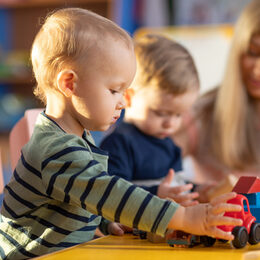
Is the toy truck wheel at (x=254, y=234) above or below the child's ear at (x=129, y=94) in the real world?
below

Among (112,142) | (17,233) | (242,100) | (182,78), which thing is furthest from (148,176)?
(242,100)

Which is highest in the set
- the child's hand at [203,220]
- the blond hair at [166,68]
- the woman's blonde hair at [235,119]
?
the blond hair at [166,68]

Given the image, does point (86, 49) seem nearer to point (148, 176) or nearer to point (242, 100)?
point (148, 176)

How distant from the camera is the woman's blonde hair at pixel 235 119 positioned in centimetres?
172

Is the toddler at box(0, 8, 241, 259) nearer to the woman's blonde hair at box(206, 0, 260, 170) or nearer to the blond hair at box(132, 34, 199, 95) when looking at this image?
the blond hair at box(132, 34, 199, 95)

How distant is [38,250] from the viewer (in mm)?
742

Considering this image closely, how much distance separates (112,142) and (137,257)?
0.57m

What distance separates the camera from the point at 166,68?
3.84 feet

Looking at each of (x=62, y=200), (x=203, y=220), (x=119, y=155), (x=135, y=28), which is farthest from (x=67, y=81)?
(x=135, y=28)

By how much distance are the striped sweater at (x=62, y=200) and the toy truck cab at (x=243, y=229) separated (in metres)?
0.10

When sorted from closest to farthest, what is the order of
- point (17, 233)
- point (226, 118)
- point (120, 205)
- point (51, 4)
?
point (120, 205) < point (17, 233) < point (226, 118) < point (51, 4)

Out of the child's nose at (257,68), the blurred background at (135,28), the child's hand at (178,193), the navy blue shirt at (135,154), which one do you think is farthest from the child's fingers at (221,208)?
the blurred background at (135,28)

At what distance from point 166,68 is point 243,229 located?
57 cm

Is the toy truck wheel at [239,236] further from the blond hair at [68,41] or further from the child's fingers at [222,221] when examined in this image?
the blond hair at [68,41]
